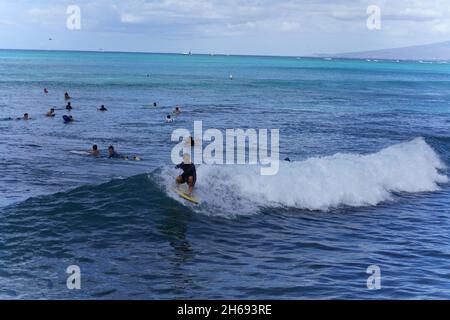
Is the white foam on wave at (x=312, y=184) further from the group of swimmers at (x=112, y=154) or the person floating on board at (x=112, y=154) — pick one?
the person floating on board at (x=112, y=154)

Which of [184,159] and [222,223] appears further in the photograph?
[184,159]

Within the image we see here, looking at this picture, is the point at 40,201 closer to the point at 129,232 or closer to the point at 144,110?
the point at 129,232

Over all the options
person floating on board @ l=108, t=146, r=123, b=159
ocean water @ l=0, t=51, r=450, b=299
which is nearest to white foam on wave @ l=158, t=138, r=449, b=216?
ocean water @ l=0, t=51, r=450, b=299

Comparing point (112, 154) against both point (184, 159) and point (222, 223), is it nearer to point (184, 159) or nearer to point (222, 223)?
point (184, 159)

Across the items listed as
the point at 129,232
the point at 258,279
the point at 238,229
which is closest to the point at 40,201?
the point at 129,232

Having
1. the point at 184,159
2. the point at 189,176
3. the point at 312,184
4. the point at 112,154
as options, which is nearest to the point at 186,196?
the point at 189,176

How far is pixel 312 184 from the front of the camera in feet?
75.6

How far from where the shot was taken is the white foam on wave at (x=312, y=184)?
2123 centimetres

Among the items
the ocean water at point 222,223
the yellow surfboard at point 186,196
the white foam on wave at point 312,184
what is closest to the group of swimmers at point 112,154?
the ocean water at point 222,223

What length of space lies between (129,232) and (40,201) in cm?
429

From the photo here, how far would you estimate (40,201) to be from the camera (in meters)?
19.5

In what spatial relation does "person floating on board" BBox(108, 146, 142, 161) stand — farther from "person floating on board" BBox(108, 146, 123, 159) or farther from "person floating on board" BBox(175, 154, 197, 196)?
"person floating on board" BBox(175, 154, 197, 196)

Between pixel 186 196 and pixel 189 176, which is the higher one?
pixel 189 176

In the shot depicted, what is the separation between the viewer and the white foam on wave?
21.2 metres
